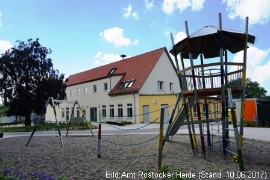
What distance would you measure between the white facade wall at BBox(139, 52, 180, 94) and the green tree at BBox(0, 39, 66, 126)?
1050 centimetres

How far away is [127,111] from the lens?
1275 inches

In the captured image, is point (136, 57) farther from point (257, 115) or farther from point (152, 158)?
point (152, 158)

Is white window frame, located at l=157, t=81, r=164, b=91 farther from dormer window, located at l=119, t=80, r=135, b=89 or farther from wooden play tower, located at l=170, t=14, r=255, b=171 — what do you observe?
wooden play tower, located at l=170, t=14, r=255, b=171

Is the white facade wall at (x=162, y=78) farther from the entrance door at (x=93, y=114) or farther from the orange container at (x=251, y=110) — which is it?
the orange container at (x=251, y=110)

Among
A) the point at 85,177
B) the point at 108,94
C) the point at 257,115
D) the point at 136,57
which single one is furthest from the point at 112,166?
the point at 136,57

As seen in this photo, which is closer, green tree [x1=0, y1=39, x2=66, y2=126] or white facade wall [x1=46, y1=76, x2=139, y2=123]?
green tree [x1=0, y1=39, x2=66, y2=126]

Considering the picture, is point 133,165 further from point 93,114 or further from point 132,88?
point 93,114

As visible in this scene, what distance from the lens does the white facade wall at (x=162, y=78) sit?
3222cm

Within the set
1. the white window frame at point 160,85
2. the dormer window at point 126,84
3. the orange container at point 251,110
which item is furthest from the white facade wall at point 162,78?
the orange container at point 251,110

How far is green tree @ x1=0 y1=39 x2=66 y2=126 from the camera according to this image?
1039 inches

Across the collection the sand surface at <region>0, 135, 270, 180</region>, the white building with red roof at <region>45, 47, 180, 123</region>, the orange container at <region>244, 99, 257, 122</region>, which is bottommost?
the sand surface at <region>0, 135, 270, 180</region>

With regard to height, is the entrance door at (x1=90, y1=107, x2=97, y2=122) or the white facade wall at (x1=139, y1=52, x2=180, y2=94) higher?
the white facade wall at (x1=139, y1=52, x2=180, y2=94)

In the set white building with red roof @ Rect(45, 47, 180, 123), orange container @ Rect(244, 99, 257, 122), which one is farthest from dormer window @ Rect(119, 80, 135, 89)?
orange container @ Rect(244, 99, 257, 122)

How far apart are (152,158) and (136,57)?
3159 centimetres
